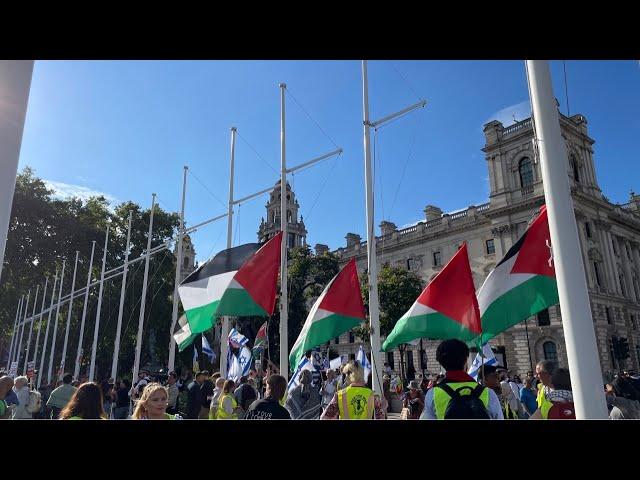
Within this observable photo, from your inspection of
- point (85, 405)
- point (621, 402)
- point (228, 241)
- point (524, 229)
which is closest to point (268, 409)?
point (85, 405)

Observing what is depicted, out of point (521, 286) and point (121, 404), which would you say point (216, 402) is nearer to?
point (521, 286)

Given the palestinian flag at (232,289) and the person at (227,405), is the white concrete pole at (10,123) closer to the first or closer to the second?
the person at (227,405)

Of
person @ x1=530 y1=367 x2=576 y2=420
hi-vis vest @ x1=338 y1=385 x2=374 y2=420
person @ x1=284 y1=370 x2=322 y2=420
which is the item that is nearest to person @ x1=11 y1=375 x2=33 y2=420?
person @ x1=284 y1=370 x2=322 y2=420

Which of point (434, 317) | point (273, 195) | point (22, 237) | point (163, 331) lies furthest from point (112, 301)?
point (434, 317)

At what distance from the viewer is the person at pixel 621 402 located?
279 inches

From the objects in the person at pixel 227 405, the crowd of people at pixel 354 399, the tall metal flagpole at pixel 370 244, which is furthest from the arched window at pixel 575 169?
the person at pixel 227 405

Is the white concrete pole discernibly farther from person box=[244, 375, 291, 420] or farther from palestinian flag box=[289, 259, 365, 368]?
palestinian flag box=[289, 259, 365, 368]

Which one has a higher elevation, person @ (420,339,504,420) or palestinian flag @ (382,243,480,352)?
palestinian flag @ (382,243,480,352)

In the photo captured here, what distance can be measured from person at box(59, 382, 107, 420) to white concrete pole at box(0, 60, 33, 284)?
1839 millimetres

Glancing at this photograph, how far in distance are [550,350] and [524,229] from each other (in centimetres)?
1053

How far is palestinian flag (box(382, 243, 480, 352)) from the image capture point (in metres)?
6.12

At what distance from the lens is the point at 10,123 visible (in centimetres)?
285
